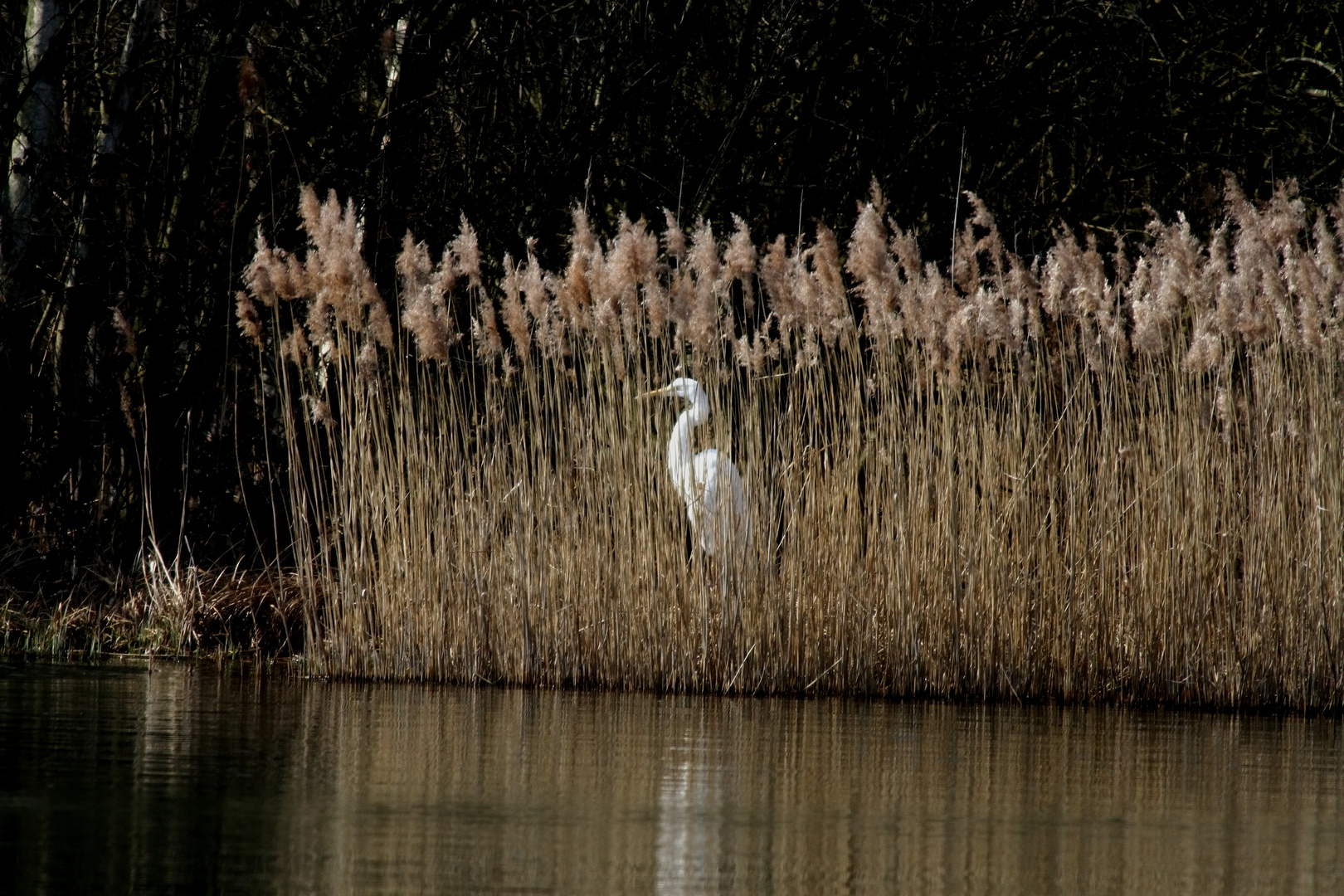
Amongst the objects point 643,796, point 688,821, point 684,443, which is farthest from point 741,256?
point 688,821

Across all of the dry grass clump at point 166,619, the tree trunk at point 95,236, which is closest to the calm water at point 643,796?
the dry grass clump at point 166,619

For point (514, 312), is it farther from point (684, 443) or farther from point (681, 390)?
point (684, 443)

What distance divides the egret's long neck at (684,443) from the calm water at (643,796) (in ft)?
2.80

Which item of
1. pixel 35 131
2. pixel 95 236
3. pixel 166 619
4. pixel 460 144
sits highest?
pixel 460 144

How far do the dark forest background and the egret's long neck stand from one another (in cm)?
173

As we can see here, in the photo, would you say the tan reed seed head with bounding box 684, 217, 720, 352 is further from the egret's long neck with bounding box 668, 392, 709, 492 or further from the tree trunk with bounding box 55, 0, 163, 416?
the tree trunk with bounding box 55, 0, 163, 416

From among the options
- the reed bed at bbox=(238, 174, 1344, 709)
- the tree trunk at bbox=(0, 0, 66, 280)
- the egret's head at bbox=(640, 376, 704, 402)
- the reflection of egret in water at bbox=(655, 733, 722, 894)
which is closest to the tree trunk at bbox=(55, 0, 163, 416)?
the tree trunk at bbox=(0, 0, 66, 280)

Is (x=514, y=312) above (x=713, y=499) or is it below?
above

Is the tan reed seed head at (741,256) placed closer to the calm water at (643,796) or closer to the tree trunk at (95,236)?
the calm water at (643,796)

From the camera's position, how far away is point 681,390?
6.18 meters

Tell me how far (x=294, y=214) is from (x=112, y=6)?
140cm

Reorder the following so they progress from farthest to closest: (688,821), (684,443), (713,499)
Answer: (684,443) → (713,499) → (688,821)

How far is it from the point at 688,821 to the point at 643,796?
319 mm

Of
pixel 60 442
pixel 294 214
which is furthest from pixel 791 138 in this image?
pixel 60 442
